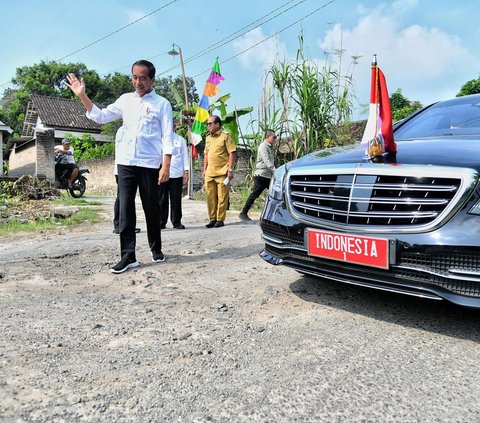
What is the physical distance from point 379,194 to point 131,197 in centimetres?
219

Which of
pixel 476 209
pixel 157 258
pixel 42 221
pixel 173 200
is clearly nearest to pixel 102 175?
pixel 42 221

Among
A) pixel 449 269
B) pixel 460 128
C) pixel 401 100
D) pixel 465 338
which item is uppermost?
pixel 401 100

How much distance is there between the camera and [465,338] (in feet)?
7.63

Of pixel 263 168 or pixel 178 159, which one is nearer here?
pixel 178 159

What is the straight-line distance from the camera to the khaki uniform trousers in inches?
259

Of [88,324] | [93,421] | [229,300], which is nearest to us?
[93,421]

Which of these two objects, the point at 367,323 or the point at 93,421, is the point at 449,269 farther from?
the point at 93,421

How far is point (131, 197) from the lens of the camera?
12.5 feet

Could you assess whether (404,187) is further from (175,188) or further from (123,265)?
(175,188)

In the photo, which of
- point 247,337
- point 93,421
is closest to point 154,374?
point 93,421

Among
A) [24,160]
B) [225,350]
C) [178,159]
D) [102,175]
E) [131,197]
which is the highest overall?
[24,160]

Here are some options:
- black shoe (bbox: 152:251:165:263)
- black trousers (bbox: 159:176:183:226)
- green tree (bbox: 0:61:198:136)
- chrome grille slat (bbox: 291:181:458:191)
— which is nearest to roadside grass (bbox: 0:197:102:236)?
black trousers (bbox: 159:176:183:226)

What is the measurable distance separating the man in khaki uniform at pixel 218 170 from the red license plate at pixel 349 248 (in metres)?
4.02

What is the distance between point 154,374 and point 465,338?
5.17 feet
